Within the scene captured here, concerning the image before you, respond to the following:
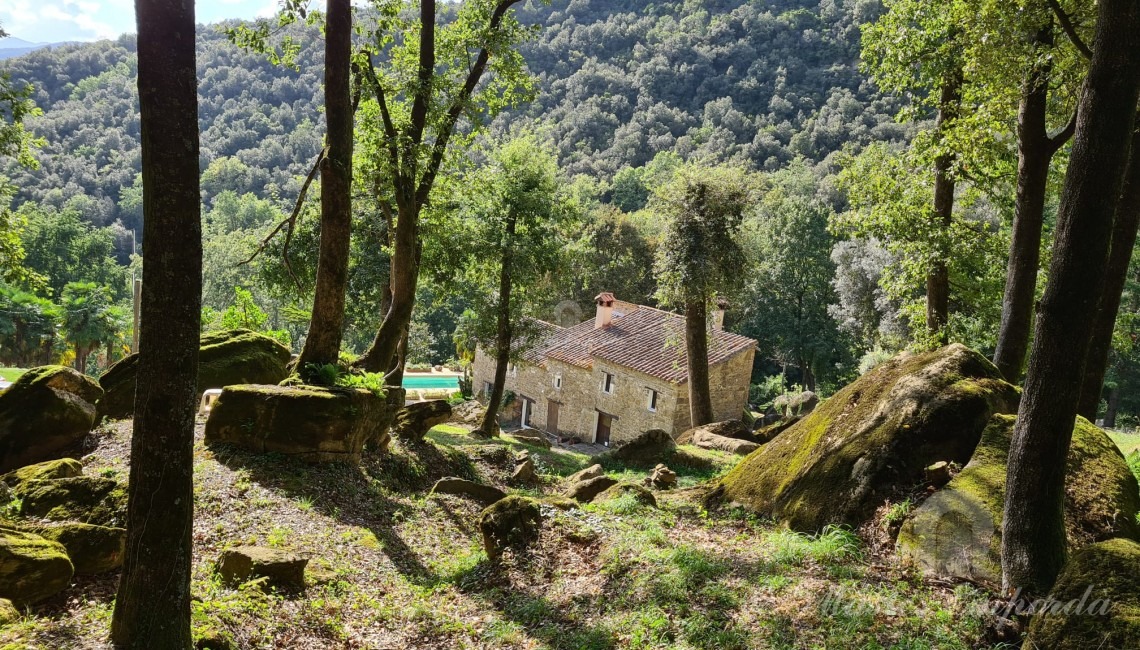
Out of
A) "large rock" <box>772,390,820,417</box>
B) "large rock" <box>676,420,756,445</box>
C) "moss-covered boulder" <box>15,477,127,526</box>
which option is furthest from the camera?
"large rock" <box>772,390,820,417</box>

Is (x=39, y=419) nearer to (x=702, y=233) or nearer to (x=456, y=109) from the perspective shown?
(x=456, y=109)

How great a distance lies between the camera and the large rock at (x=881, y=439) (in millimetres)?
7438

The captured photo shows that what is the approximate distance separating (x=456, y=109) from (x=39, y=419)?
8.17 m

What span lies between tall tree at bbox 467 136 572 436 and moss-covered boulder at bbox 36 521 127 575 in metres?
15.8

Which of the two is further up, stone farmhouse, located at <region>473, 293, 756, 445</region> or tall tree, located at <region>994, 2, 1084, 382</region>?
tall tree, located at <region>994, 2, 1084, 382</region>

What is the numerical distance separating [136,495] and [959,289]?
17.2m

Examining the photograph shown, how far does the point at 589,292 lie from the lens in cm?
4725

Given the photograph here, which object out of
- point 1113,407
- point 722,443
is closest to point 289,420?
point 722,443

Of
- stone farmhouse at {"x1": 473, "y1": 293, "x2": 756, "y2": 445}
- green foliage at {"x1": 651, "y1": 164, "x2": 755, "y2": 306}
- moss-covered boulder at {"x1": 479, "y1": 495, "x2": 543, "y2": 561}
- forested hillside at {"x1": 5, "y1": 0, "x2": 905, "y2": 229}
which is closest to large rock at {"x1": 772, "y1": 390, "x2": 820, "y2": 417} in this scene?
stone farmhouse at {"x1": 473, "y1": 293, "x2": 756, "y2": 445}

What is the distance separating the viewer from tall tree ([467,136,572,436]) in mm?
21453

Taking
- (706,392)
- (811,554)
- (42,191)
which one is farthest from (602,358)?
(42,191)

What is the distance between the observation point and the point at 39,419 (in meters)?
9.74

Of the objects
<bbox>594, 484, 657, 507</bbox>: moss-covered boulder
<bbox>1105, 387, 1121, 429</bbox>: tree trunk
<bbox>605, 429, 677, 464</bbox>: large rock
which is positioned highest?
<bbox>594, 484, 657, 507</bbox>: moss-covered boulder

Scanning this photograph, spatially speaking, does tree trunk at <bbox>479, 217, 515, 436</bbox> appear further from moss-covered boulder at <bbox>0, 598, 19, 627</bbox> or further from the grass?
moss-covered boulder at <bbox>0, 598, 19, 627</bbox>
